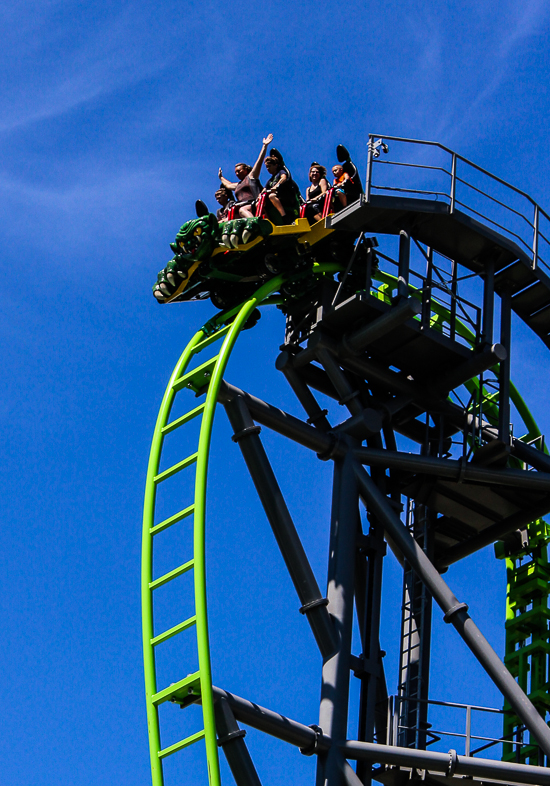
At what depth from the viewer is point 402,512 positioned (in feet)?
70.7

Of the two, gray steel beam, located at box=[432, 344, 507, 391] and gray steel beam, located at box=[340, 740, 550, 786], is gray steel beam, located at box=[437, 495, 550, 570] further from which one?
gray steel beam, located at box=[340, 740, 550, 786]

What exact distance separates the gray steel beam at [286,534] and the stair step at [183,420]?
2.24 feet

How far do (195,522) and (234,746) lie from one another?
2.61 m

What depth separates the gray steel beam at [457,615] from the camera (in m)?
18.2

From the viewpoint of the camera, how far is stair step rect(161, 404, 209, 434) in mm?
18531

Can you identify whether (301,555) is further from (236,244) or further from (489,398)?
(489,398)

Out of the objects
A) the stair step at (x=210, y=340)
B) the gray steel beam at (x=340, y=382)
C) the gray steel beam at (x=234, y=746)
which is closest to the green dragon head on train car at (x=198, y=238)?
the stair step at (x=210, y=340)

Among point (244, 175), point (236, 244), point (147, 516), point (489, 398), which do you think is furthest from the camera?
point (489, 398)

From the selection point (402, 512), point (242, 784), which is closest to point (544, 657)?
point (402, 512)

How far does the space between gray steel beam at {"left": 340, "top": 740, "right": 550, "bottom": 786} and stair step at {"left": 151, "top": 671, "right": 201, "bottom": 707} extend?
2.42 metres

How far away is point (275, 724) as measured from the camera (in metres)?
17.2

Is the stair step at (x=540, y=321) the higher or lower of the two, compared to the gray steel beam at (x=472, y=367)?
higher

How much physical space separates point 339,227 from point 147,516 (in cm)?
509

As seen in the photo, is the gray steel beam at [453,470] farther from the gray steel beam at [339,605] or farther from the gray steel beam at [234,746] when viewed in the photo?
the gray steel beam at [234,746]
